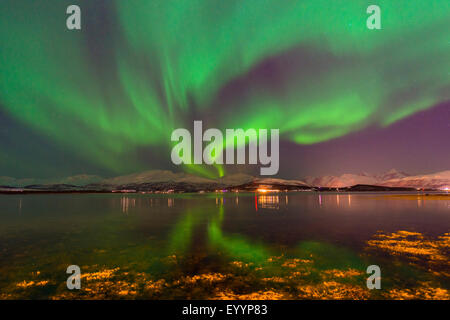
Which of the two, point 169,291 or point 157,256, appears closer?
point 169,291

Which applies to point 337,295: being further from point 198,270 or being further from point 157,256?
point 157,256

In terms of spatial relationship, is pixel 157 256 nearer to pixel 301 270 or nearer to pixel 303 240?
pixel 301 270

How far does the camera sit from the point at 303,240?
29375 millimetres

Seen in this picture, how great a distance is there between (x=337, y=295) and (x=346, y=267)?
5950 millimetres

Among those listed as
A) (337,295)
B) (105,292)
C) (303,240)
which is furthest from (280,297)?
(303,240)

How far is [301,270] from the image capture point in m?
18.3

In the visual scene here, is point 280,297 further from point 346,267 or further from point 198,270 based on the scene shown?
point 346,267

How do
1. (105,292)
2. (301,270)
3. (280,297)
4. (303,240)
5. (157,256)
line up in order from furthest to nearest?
(303,240)
(157,256)
(301,270)
(105,292)
(280,297)
